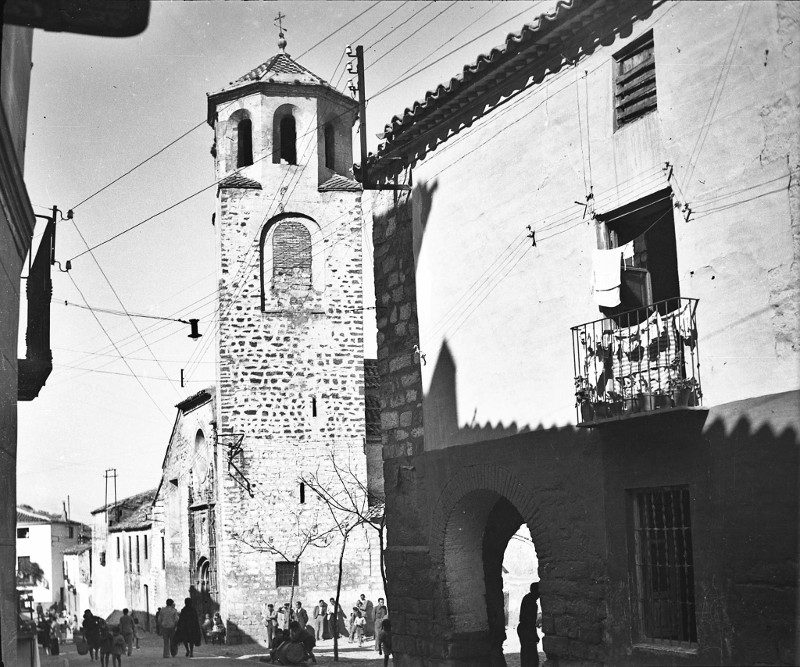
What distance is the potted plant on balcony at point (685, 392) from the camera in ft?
28.0

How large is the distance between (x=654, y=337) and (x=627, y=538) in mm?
1838

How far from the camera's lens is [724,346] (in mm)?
8375

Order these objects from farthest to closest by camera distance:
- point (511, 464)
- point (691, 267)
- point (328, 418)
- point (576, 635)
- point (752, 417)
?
point (328, 418), point (511, 464), point (576, 635), point (691, 267), point (752, 417)

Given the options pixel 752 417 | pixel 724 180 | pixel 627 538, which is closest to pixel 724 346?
pixel 752 417

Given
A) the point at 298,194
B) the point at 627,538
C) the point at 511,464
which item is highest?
the point at 298,194

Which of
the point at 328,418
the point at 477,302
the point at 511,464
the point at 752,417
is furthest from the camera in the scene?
the point at 328,418

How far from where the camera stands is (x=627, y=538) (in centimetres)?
920

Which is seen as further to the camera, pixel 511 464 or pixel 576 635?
pixel 511 464

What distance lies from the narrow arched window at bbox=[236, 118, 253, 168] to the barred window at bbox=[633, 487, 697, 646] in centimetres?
2027

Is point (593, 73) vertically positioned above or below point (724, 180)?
above

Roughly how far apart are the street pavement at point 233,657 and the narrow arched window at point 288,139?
1255 cm

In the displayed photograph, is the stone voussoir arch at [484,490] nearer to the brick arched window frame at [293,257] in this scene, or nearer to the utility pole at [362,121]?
the utility pole at [362,121]

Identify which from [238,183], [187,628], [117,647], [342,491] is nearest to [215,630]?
[187,628]

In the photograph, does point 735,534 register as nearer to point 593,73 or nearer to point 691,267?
point 691,267
